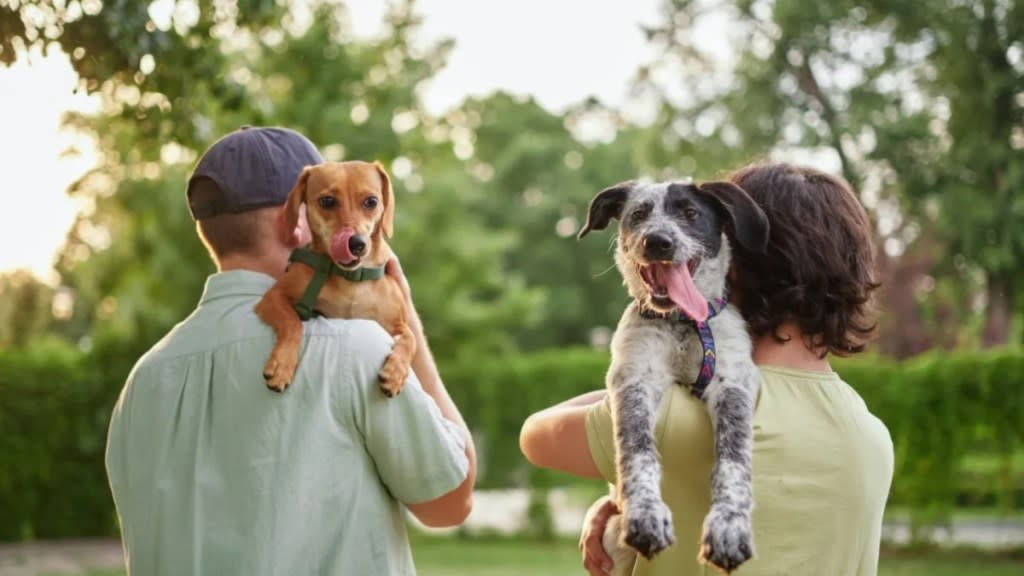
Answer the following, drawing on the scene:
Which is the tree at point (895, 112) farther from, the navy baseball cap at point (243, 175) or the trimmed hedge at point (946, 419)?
the navy baseball cap at point (243, 175)

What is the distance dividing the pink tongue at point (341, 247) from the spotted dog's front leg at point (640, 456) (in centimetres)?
75

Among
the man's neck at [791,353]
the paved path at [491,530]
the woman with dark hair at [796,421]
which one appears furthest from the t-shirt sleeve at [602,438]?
the paved path at [491,530]

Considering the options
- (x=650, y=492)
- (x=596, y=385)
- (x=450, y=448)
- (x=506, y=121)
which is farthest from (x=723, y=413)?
(x=506, y=121)

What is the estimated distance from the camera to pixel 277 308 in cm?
279

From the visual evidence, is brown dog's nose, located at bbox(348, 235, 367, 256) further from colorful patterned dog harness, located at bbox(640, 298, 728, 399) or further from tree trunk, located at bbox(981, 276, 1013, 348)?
tree trunk, located at bbox(981, 276, 1013, 348)

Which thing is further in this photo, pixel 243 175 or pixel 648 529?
pixel 243 175

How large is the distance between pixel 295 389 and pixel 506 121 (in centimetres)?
4330

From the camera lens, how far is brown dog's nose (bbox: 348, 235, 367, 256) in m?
3.00

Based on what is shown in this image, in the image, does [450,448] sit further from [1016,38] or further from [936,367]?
[1016,38]

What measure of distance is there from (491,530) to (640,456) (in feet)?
49.3

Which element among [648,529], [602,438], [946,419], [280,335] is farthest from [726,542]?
[946,419]

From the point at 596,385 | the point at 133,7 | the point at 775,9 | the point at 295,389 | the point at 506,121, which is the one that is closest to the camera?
the point at 295,389

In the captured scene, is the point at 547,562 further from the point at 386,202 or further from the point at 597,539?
the point at 597,539

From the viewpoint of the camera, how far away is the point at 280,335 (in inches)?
106
